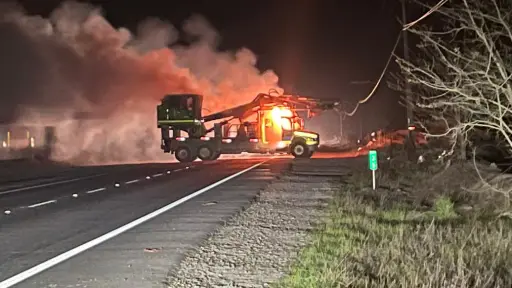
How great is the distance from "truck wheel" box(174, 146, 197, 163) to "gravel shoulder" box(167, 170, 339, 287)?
71.9ft

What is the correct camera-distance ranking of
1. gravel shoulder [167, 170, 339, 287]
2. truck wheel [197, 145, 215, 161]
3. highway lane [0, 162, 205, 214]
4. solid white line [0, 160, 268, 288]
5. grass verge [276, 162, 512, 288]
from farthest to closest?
truck wheel [197, 145, 215, 161] < highway lane [0, 162, 205, 214] < solid white line [0, 160, 268, 288] < gravel shoulder [167, 170, 339, 287] < grass verge [276, 162, 512, 288]

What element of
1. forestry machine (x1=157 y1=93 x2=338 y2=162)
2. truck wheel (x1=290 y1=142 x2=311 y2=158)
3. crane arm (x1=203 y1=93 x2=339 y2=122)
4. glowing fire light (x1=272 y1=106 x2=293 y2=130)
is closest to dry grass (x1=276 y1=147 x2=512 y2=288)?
truck wheel (x1=290 y1=142 x2=311 y2=158)

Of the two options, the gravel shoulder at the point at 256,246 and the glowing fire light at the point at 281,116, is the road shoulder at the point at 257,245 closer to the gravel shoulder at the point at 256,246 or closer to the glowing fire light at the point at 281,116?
the gravel shoulder at the point at 256,246

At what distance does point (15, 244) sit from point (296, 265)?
487cm

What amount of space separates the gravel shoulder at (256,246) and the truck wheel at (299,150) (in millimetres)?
20423

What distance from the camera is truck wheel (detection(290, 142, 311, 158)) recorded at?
35656 mm

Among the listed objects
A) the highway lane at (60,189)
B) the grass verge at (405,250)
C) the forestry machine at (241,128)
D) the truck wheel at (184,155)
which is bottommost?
the grass verge at (405,250)

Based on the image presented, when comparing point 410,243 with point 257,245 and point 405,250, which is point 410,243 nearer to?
point 405,250

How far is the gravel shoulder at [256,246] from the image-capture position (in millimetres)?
7316

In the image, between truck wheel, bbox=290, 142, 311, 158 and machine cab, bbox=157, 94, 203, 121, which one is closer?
truck wheel, bbox=290, 142, 311, 158

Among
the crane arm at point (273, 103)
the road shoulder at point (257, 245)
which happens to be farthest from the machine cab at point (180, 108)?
the road shoulder at point (257, 245)

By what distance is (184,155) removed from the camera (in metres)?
36.9

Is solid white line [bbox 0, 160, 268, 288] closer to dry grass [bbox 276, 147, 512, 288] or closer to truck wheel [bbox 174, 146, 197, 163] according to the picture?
dry grass [bbox 276, 147, 512, 288]

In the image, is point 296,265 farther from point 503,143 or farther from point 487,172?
point 503,143
